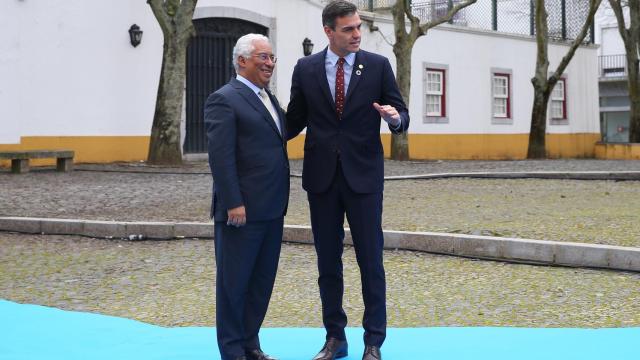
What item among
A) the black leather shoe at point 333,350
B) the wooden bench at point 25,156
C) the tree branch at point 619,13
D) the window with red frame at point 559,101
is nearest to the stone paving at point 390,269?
the black leather shoe at point 333,350

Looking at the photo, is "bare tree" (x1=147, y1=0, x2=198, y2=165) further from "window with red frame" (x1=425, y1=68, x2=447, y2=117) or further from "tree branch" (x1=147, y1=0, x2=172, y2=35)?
"window with red frame" (x1=425, y1=68, x2=447, y2=117)

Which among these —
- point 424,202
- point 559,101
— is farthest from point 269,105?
point 559,101

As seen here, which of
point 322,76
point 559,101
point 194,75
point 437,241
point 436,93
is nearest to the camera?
point 322,76

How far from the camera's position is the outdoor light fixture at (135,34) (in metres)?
22.1

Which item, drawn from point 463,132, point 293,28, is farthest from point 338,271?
point 463,132

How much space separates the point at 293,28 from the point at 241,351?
69.5 feet

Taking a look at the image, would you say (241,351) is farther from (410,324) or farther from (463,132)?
(463,132)

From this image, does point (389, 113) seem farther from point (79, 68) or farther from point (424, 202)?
point (79, 68)

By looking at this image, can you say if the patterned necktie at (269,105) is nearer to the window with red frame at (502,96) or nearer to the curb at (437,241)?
the curb at (437,241)

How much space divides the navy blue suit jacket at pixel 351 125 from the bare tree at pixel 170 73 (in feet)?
48.3

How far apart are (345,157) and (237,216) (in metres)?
0.72

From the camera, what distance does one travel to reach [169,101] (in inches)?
793

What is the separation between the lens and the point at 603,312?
679cm

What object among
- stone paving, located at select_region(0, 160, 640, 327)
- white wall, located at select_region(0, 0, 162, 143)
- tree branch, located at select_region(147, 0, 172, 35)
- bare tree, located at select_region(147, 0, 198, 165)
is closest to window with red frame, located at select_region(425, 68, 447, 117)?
white wall, located at select_region(0, 0, 162, 143)
